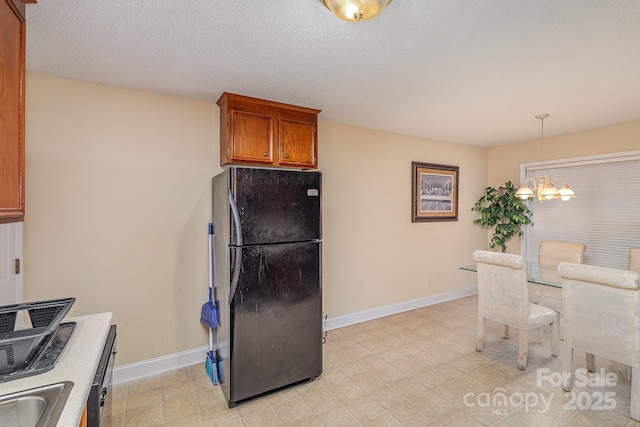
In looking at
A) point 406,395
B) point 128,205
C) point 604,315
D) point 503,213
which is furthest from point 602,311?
point 128,205

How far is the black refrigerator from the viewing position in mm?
2102

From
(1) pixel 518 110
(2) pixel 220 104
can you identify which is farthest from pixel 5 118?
(1) pixel 518 110

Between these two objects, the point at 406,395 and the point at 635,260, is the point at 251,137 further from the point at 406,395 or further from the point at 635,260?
the point at 635,260

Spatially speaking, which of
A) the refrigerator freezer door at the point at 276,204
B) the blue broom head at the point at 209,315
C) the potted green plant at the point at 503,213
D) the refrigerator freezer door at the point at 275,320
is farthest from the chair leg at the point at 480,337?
the blue broom head at the point at 209,315

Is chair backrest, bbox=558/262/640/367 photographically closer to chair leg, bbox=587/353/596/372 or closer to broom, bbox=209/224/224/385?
chair leg, bbox=587/353/596/372

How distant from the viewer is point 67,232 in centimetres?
223

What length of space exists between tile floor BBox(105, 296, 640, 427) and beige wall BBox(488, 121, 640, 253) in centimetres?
245

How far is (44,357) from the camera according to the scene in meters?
1.21

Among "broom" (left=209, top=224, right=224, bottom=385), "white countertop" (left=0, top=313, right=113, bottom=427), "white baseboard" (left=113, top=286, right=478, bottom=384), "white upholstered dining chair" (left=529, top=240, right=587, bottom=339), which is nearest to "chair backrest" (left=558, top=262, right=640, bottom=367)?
"white upholstered dining chair" (left=529, top=240, right=587, bottom=339)

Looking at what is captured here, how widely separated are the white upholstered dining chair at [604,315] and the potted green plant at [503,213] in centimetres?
235

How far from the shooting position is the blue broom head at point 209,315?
240 cm

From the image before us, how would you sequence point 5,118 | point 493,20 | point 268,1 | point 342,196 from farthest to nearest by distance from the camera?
point 342,196 → point 493,20 → point 268,1 → point 5,118

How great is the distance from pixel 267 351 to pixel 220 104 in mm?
2127

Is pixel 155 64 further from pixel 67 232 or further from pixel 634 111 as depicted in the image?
pixel 634 111
